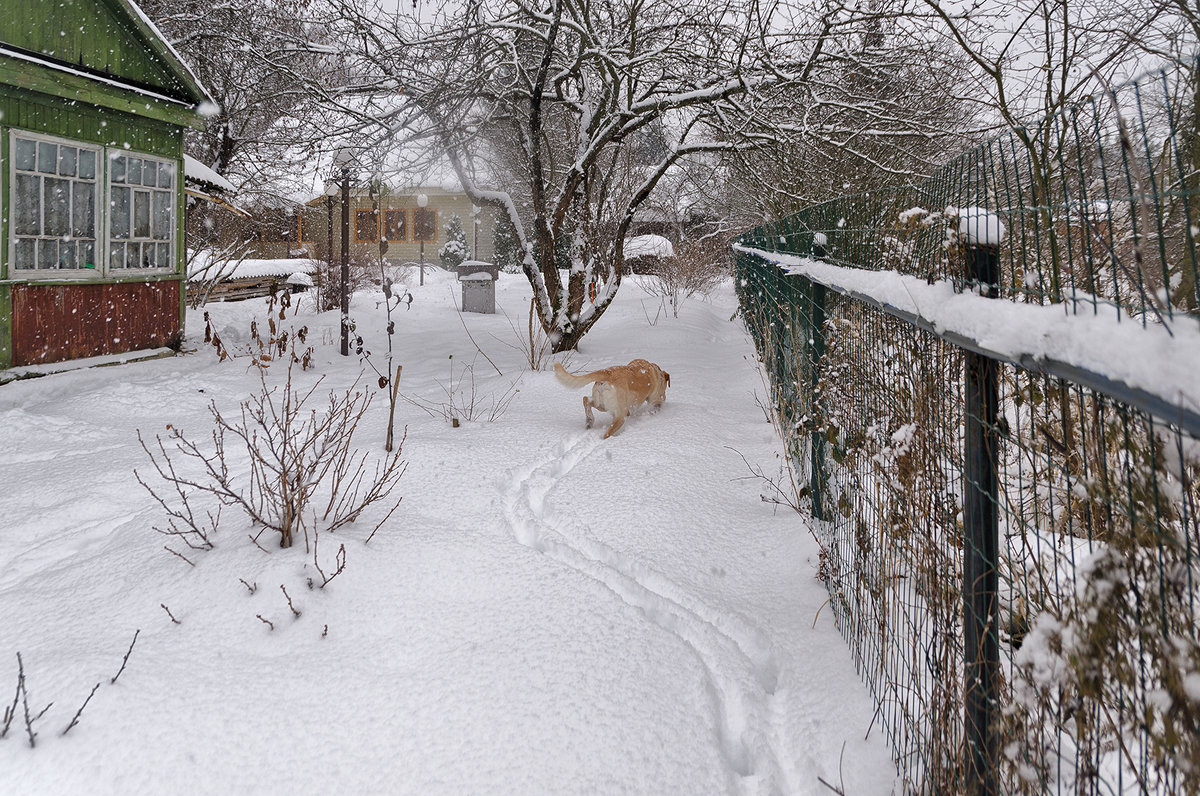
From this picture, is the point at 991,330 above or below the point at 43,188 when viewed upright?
below

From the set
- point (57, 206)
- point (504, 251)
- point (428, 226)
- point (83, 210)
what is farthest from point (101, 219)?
point (428, 226)

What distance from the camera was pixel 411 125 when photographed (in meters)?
8.65

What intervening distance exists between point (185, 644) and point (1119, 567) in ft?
9.10

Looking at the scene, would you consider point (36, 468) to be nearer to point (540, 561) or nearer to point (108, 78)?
point (540, 561)

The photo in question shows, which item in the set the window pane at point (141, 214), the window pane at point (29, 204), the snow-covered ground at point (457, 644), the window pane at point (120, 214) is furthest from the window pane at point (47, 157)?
the snow-covered ground at point (457, 644)

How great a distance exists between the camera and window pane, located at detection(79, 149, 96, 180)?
351 inches

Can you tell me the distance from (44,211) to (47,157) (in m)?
0.59

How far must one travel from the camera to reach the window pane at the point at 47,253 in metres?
8.55

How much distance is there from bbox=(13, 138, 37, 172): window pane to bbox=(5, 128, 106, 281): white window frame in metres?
0.04

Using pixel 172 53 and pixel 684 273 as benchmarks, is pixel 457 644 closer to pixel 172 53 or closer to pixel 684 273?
pixel 172 53

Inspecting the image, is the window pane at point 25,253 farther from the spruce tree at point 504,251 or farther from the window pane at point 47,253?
the spruce tree at point 504,251

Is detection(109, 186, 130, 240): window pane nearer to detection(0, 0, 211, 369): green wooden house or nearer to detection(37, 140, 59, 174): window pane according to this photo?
detection(0, 0, 211, 369): green wooden house

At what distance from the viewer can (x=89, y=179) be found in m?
9.05

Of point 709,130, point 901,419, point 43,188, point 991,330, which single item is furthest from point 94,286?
point 991,330
